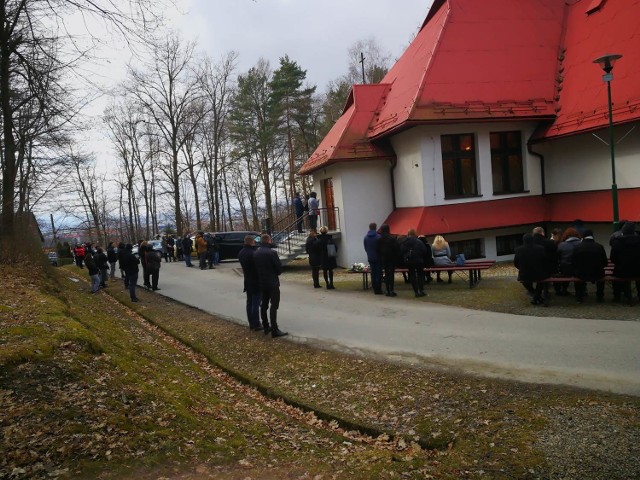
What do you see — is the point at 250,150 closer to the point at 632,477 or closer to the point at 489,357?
the point at 489,357

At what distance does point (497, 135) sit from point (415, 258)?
840 cm

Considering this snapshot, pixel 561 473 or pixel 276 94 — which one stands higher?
pixel 276 94

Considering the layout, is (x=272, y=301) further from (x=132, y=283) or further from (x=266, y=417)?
(x=132, y=283)

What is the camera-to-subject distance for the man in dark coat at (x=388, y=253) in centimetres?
1262

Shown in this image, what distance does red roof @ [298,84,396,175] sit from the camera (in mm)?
19203

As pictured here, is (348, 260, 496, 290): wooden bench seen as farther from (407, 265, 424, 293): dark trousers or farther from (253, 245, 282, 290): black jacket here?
(253, 245, 282, 290): black jacket

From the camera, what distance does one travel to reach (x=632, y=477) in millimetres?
4008

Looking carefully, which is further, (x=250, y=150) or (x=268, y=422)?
(x=250, y=150)

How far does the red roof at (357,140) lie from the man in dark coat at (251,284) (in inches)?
376

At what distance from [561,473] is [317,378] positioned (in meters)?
3.80

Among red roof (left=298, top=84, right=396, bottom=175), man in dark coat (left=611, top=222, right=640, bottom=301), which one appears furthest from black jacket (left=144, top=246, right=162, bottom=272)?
man in dark coat (left=611, top=222, right=640, bottom=301)

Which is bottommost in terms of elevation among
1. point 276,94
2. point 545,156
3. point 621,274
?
point 621,274

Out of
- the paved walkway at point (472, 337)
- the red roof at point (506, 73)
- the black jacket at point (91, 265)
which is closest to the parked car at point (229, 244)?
the red roof at point (506, 73)

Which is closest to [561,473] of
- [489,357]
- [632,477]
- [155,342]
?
[632,477]
